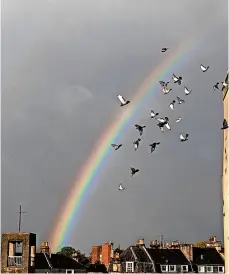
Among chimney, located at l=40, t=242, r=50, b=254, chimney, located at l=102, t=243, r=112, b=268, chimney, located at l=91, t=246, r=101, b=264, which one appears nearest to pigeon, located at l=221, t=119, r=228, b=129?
chimney, located at l=40, t=242, r=50, b=254

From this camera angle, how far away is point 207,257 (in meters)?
74.2

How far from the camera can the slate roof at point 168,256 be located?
72.1 meters

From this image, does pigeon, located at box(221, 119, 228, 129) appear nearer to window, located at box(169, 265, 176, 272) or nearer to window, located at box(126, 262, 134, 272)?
window, located at box(126, 262, 134, 272)

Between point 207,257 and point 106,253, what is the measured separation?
13.7 m

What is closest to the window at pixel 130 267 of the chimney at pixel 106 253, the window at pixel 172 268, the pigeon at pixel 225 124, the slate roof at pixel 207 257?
the window at pixel 172 268

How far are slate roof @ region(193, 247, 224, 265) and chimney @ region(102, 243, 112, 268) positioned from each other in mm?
11245

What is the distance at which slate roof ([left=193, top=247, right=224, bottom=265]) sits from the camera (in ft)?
242

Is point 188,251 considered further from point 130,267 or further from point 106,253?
point 106,253

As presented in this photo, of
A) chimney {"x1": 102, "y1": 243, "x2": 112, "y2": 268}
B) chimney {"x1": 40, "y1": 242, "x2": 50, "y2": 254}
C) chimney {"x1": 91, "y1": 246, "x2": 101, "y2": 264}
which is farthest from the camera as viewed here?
chimney {"x1": 91, "y1": 246, "x2": 101, "y2": 264}

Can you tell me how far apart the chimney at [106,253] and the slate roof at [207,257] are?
11245mm

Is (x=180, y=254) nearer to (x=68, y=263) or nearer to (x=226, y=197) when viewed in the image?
(x=68, y=263)

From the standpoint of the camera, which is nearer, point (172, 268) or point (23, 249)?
point (23, 249)

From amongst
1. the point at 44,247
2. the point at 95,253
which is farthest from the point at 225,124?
the point at 95,253

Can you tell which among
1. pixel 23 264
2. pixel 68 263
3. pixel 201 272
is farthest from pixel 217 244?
pixel 23 264
